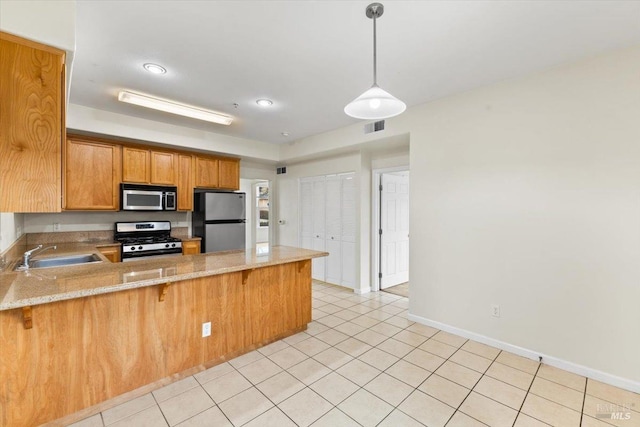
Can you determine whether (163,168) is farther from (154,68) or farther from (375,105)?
(375,105)

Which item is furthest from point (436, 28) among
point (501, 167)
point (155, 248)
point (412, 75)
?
point (155, 248)

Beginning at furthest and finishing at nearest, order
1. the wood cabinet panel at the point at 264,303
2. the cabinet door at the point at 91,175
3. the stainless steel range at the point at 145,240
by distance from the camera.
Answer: the stainless steel range at the point at 145,240
the cabinet door at the point at 91,175
the wood cabinet panel at the point at 264,303

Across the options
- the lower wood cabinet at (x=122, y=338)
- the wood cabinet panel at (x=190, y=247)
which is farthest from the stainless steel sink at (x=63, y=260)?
the lower wood cabinet at (x=122, y=338)

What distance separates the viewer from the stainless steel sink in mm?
2970

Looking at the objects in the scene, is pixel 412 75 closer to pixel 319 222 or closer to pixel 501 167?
pixel 501 167

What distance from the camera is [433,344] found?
307 centimetres

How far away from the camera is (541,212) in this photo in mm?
2725

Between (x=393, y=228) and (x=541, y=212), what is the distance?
2.54m

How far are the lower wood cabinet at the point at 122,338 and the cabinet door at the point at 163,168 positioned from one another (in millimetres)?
2596

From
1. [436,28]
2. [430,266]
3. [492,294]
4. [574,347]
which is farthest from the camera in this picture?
[430,266]

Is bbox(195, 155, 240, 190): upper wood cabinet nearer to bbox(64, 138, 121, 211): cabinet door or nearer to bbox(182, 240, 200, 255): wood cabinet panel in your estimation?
bbox(182, 240, 200, 255): wood cabinet panel

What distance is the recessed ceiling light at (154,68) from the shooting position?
2611 mm

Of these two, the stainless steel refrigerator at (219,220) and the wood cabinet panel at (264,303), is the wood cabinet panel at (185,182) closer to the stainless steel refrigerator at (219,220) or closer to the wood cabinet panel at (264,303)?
the stainless steel refrigerator at (219,220)

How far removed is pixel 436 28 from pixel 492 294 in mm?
2604
